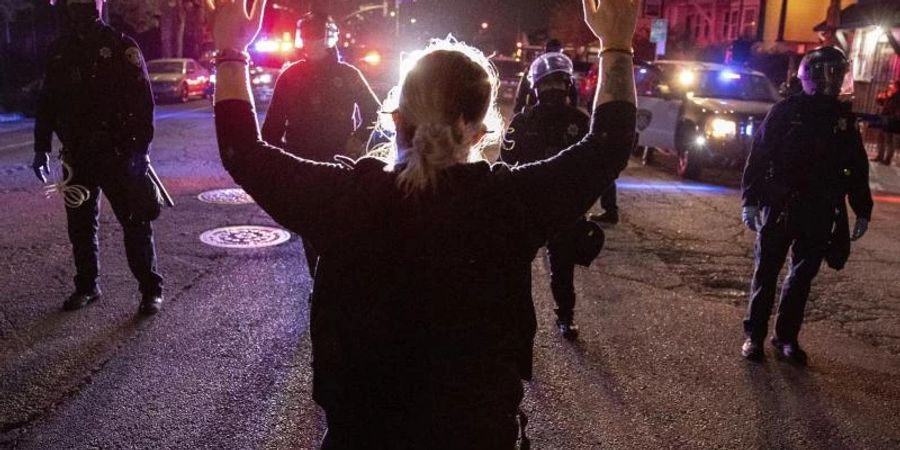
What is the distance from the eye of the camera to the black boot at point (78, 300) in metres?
5.67

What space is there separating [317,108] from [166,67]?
25415mm

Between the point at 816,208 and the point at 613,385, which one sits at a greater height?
the point at 816,208

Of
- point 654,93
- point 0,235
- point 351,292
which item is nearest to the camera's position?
point 351,292

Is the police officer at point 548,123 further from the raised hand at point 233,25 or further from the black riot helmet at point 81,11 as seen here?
the raised hand at point 233,25

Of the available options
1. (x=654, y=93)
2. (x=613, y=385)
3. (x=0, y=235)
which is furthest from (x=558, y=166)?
(x=654, y=93)

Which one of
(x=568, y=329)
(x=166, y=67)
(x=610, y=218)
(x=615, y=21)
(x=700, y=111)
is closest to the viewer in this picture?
(x=615, y=21)

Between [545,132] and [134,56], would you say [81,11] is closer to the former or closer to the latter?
[134,56]

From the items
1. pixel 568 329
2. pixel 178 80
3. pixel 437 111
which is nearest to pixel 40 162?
pixel 568 329

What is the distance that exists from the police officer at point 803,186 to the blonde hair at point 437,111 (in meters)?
3.74

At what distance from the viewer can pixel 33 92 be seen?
23.5m

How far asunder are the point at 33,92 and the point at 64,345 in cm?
2159

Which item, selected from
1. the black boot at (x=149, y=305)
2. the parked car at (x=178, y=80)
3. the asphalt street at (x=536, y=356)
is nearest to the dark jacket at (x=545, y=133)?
the asphalt street at (x=536, y=356)

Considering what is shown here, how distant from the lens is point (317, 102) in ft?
17.4

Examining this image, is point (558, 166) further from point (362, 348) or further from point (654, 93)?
point (654, 93)
